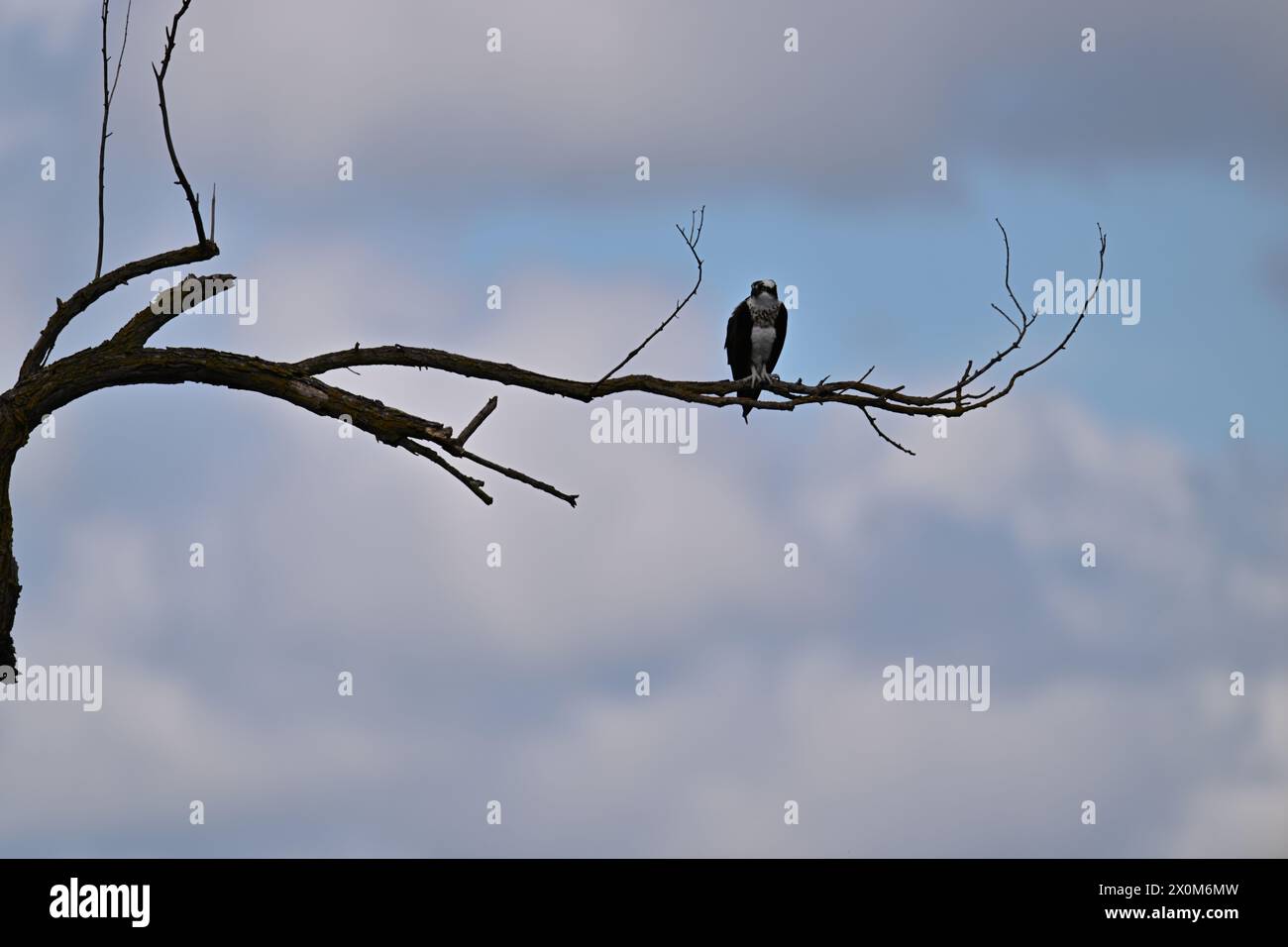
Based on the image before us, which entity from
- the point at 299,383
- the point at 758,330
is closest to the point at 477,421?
the point at 299,383

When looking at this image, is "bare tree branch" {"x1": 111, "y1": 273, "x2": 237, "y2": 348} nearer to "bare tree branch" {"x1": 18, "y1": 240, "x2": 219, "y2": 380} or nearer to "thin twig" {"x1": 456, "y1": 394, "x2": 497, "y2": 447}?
"bare tree branch" {"x1": 18, "y1": 240, "x2": 219, "y2": 380}

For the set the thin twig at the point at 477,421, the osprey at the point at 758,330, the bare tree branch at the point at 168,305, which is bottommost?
the thin twig at the point at 477,421

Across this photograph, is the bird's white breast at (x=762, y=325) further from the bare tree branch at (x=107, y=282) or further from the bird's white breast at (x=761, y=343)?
the bare tree branch at (x=107, y=282)

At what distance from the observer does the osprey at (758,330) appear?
13.3m

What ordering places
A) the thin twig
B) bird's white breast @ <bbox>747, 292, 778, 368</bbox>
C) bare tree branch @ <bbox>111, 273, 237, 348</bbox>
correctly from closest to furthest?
the thin twig, bare tree branch @ <bbox>111, 273, 237, 348</bbox>, bird's white breast @ <bbox>747, 292, 778, 368</bbox>

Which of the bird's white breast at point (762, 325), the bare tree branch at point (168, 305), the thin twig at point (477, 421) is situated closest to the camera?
the thin twig at point (477, 421)

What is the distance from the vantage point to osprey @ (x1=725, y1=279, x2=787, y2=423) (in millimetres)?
13289

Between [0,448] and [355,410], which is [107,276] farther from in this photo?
[355,410]

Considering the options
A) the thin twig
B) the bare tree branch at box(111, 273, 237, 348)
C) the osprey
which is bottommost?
the thin twig

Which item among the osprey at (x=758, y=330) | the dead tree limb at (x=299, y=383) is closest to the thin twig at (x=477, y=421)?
the dead tree limb at (x=299, y=383)

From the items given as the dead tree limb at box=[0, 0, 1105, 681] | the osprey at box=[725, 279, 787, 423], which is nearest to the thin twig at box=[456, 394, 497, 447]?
the dead tree limb at box=[0, 0, 1105, 681]

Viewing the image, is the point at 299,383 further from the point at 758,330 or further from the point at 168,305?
the point at 758,330

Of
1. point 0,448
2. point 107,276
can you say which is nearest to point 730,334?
point 107,276
